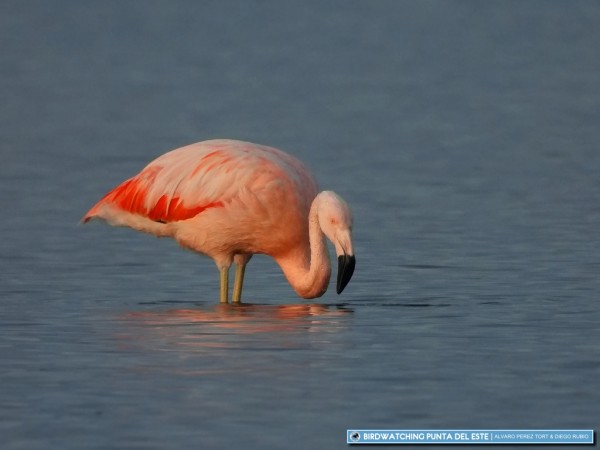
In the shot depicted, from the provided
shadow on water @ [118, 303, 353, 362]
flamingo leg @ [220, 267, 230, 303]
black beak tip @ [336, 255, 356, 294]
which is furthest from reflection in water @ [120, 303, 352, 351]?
black beak tip @ [336, 255, 356, 294]

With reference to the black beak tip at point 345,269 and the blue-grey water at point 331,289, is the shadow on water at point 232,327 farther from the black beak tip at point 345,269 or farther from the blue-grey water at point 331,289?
the black beak tip at point 345,269

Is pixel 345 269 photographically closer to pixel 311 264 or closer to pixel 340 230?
pixel 340 230

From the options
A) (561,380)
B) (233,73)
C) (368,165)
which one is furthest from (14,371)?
(233,73)

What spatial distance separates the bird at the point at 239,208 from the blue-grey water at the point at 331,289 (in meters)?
0.32

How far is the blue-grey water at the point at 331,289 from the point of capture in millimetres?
9078

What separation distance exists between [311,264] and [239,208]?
0.60 meters

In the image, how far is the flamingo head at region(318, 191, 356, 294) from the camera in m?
11.6

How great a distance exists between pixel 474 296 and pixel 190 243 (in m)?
1.92

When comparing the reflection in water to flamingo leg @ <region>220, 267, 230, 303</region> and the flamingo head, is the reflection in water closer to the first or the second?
flamingo leg @ <region>220, 267, 230, 303</region>

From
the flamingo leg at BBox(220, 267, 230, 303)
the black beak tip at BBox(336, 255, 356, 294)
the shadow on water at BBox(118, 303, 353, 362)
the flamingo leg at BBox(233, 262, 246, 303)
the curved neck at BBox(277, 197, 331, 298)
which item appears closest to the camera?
the shadow on water at BBox(118, 303, 353, 362)

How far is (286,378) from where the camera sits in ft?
31.6

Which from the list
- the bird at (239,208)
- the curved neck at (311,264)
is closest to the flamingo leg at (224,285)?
the bird at (239,208)

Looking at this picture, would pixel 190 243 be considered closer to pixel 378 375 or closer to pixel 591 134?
pixel 378 375

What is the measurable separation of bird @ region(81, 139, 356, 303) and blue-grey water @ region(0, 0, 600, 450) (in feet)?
1.06
